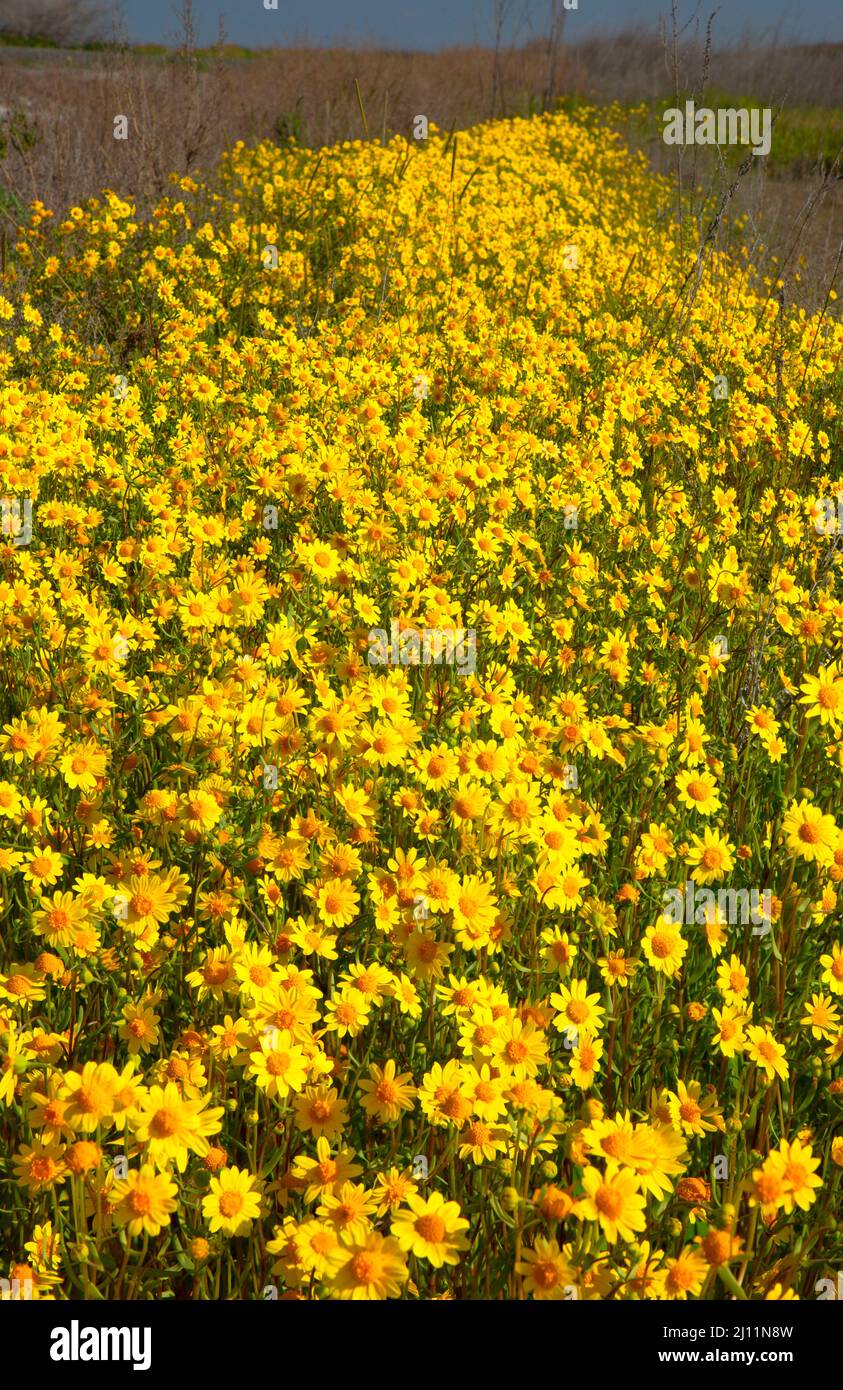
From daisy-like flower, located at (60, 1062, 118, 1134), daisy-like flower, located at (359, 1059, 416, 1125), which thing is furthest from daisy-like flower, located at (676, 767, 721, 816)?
daisy-like flower, located at (60, 1062, 118, 1134)

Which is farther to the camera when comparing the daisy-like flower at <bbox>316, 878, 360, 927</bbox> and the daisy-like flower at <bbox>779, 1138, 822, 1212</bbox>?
the daisy-like flower at <bbox>316, 878, 360, 927</bbox>

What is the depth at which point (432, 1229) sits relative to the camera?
130 cm

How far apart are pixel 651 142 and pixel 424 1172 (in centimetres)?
1781

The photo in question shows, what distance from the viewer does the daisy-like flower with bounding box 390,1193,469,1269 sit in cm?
127

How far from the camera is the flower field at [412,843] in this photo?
4.58ft

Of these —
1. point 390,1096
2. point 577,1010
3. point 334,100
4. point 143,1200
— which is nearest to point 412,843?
point 577,1010

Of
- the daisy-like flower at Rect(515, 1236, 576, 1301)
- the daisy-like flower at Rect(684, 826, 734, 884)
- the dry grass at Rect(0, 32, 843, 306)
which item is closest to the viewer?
the daisy-like flower at Rect(515, 1236, 576, 1301)

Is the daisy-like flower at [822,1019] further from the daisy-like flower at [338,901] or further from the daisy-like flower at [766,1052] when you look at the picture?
the daisy-like flower at [338,901]

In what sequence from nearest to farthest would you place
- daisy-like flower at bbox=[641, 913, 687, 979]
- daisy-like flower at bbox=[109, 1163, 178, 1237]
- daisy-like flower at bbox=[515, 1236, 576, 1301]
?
1. daisy-like flower at bbox=[515, 1236, 576, 1301]
2. daisy-like flower at bbox=[109, 1163, 178, 1237]
3. daisy-like flower at bbox=[641, 913, 687, 979]

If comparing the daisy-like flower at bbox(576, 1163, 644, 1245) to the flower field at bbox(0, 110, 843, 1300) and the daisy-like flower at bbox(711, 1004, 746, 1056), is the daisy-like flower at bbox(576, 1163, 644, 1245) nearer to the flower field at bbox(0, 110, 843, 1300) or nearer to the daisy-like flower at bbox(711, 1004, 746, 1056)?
the flower field at bbox(0, 110, 843, 1300)

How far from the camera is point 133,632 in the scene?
2586 mm

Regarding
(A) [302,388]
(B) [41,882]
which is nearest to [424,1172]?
(B) [41,882]

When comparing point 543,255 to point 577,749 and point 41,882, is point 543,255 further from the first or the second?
point 41,882

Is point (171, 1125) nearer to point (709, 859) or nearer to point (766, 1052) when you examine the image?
point (766, 1052)
